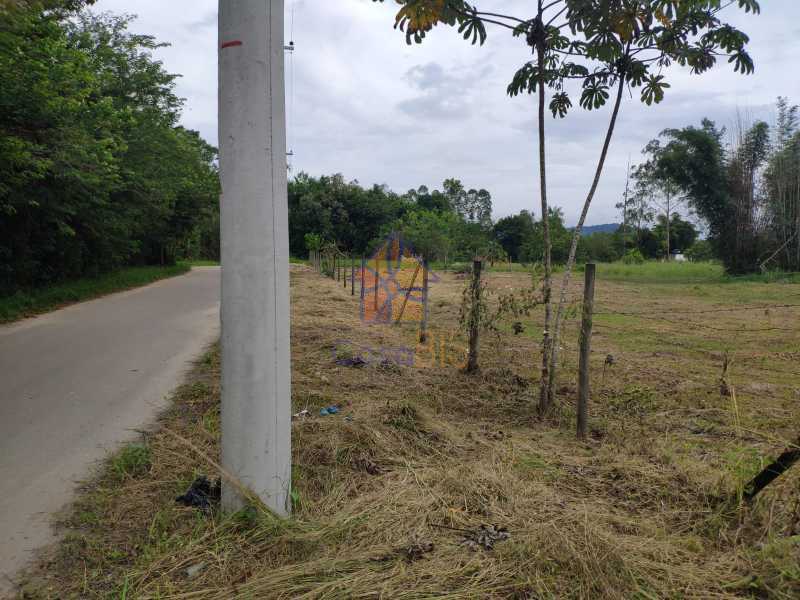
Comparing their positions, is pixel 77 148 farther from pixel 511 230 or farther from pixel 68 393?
pixel 511 230

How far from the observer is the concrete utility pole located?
2811mm

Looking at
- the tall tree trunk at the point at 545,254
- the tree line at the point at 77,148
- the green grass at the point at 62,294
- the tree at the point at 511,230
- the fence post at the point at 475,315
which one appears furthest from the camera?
the tree at the point at 511,230

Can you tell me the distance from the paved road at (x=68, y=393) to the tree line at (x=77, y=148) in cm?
257

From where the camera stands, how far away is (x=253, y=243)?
2848mm

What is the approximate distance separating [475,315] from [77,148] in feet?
26.4

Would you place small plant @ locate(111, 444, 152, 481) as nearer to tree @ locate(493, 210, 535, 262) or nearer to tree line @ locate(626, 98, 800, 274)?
tree line @ locate(626, 98, 800, 274)

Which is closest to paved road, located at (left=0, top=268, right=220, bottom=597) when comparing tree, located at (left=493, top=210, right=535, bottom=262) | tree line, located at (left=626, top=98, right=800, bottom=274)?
tree line, located at (left=626, top=98, right=800, bottom=274)

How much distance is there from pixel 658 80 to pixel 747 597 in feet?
12.7

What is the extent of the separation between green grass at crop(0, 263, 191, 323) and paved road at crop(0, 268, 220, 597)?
46 cm

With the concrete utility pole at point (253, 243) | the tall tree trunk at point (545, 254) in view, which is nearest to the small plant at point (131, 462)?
the concrete utility pole at point (253, 243)

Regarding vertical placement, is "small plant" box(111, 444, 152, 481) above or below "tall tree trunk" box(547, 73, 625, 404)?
below

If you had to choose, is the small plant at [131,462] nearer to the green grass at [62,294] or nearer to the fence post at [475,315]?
the fence post at [475,315]

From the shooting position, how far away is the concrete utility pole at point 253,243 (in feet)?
9.22

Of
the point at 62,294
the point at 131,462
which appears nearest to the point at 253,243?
the point at 131,462
